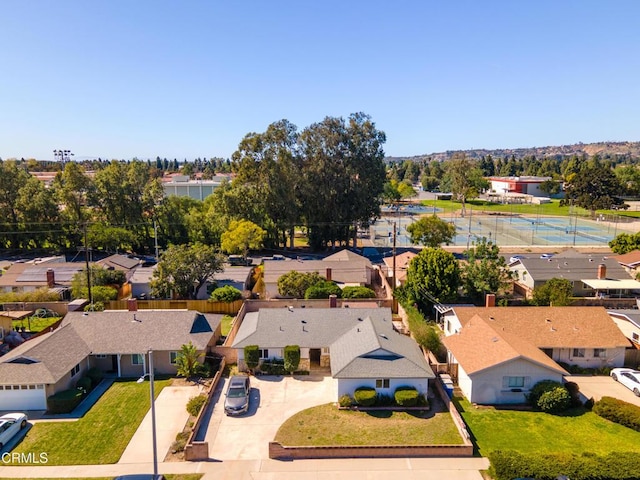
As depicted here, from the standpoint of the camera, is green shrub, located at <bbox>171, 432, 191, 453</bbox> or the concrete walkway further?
green shrub, located at <bbox>171, 432, 191, 453</bbox>

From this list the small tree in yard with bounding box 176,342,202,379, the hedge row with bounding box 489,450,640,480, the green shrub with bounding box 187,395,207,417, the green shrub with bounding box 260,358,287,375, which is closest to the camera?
the hedge row with bounding box 489,450,640,480

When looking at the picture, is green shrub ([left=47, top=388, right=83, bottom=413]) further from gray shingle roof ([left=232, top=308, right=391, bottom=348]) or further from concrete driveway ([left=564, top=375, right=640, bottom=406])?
A: concrete driveway ([left=564, top=375, right=640, bottom=406])

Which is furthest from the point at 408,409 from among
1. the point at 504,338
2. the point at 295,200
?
the point at 295,200

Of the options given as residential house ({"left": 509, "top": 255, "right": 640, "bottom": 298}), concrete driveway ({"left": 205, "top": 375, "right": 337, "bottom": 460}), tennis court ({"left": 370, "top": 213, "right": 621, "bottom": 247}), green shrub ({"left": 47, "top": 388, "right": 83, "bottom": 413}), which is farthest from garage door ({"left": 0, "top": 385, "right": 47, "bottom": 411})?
tennis court ({"left": 370, "top": 213, "right": 621, "bottom": 247})

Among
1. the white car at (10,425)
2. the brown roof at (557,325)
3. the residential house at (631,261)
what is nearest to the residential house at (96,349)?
the white car at (10,425)

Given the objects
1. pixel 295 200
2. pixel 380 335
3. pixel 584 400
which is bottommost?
pixel 584 400

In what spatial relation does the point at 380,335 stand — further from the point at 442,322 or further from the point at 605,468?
the point at 605,468

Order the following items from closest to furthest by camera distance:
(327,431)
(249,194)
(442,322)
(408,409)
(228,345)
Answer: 1. (327,431)
2. (408,409)
3. (228,345)
4. (442,322)
5. (249,194)

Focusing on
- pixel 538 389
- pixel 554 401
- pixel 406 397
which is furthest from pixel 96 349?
pixel 554 401
